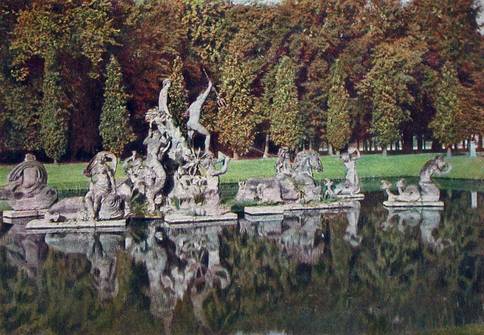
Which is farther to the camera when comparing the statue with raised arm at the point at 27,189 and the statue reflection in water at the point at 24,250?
the statue with raised arm at the point at 27,189

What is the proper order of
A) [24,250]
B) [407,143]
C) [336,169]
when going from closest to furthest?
[24,250]
[336,169]
[407,143]

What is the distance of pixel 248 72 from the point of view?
115 feet

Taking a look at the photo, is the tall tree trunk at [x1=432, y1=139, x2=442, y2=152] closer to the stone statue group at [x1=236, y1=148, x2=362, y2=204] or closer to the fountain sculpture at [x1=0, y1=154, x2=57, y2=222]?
the stone statue group at [x1=236, y1=148, x2=362, y2=204]

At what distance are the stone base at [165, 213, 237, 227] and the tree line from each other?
47.3 ft

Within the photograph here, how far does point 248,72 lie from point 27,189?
18.0 meters

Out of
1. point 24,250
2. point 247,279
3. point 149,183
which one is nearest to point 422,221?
point 149,183

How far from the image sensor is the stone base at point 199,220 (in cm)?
1706

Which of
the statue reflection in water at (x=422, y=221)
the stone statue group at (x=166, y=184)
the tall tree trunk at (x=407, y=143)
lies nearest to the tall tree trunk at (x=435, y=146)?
the tall tree trunk at (x=407, y=143)

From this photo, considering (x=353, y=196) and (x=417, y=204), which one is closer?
(x=417, y=204)

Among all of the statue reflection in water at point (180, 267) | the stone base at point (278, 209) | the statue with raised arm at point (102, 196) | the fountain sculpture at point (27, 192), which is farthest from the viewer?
the fountain sculpture at point (27, 192)

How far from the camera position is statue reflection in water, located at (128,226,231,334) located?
31.0 ft

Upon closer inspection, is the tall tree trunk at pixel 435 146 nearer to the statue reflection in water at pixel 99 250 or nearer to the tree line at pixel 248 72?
the tree line at pixel 248 72

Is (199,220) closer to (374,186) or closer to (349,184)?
(349,184)

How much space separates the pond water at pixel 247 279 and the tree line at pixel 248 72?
48.8ft
